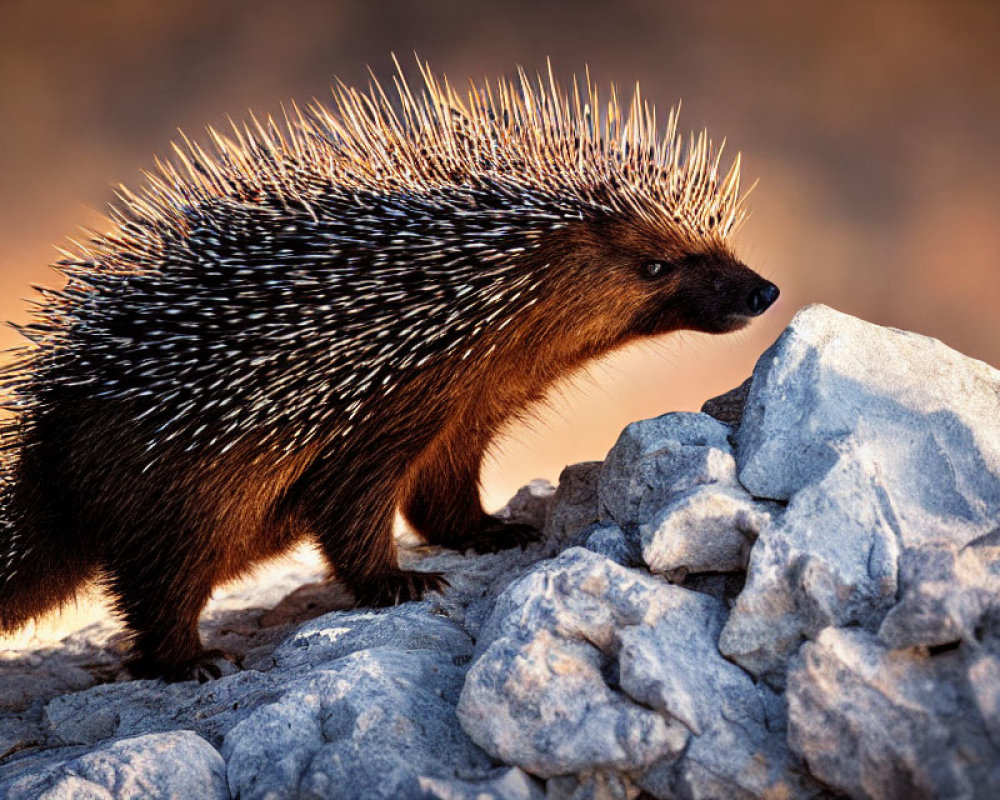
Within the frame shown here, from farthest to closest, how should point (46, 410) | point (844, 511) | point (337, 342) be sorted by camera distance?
point (46, 410) → point (337, 342) → point (844, 511)

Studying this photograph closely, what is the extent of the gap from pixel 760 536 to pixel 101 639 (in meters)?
3.45

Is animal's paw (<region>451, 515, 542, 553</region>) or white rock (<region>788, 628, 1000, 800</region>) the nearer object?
white rock (<region>788, 628, 1000, 800</region>)

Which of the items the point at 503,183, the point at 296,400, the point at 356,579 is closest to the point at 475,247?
the point at 503,183

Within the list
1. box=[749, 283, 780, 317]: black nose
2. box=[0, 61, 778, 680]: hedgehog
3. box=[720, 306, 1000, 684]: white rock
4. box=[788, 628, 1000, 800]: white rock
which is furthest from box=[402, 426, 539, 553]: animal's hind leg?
box=[788, 628, 1000, 800]: white rock

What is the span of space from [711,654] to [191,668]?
7.07 feet

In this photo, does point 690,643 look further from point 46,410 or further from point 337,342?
point 46,410

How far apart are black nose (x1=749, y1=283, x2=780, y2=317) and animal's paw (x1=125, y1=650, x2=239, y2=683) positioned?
235 centimetres

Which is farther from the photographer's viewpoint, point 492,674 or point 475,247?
point 475,247

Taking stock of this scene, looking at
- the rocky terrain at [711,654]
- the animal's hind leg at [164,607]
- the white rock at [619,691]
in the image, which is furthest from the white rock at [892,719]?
the animal's hind leg at [164,607]

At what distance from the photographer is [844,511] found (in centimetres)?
235

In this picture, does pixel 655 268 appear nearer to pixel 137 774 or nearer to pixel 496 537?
pixel 496 537

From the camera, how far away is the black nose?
11.1 ft

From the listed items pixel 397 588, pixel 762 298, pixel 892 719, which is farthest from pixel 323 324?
pixel 892 719

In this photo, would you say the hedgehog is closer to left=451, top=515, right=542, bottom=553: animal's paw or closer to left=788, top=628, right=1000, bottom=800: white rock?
left=451, top=515, right=542, bottom=553: animal's paw
